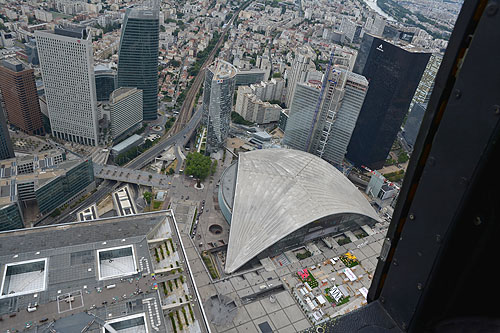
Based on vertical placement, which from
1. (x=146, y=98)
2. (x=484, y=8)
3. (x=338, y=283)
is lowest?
(x=338, y=283)

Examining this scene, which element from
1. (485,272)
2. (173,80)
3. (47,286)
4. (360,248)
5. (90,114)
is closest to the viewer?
(485,272)

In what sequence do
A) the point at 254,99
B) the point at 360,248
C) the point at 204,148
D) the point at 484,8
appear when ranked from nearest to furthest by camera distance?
the point at 484,8, the point at 360,248, the point at 204,148, the point at 254,99

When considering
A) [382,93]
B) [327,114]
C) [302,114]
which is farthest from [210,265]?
[382,93]

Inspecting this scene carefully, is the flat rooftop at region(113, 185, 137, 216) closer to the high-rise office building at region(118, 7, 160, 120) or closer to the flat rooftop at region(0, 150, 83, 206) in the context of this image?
the flat rooftop at region(0, 150, 83, 206)

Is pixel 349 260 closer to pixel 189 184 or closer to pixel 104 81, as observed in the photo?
pixel 189 184

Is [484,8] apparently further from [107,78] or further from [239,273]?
[107,78]

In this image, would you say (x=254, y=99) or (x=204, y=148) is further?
(x=254, y=99)

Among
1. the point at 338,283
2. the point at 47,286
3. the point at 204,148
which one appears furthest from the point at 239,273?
the point at 204,148

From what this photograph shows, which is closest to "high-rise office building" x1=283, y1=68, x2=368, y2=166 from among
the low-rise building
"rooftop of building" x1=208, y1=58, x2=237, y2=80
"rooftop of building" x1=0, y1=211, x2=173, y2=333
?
"rooftop of building" x1=208, y1=58, x2=237, y2=80
